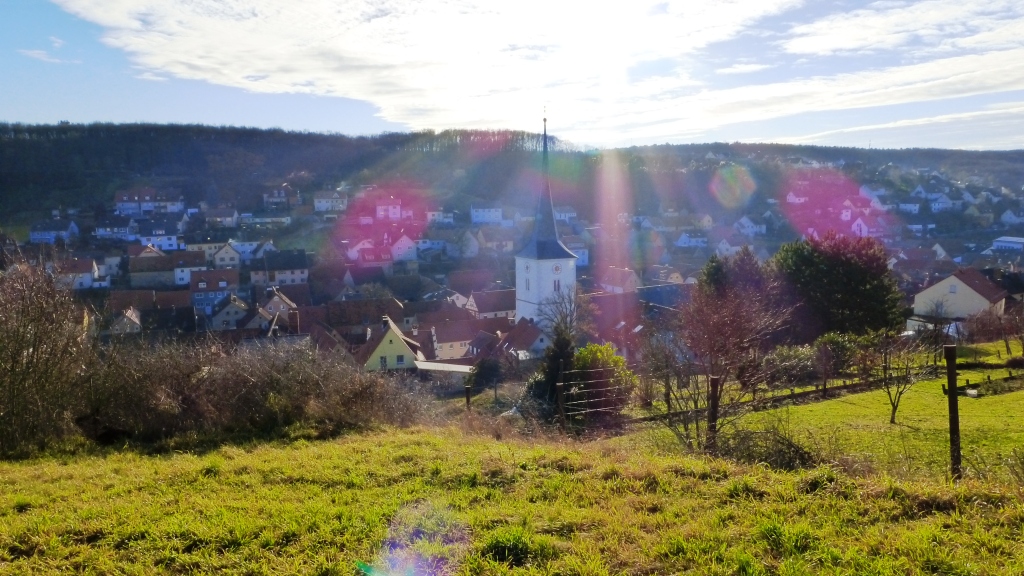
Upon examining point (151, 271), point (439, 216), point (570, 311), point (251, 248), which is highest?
point (439, 216)

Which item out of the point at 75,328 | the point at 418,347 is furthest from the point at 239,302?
the point at 75,328

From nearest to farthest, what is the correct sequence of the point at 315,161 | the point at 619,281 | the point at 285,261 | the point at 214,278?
the point at 619,281 → the point at 214,278 → the point at 285,261 → the point at 315,161

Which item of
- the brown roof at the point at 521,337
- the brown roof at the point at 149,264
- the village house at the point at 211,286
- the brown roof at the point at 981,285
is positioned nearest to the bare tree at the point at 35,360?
the brown roof at the point at 521,337

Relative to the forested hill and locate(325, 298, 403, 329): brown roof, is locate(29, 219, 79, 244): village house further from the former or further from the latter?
locate(325, 298, 403, 329): brown roof

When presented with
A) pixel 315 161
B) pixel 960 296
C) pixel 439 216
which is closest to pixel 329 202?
pixel 439 216

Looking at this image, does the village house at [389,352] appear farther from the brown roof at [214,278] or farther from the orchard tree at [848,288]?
the brown roof at [214,278]

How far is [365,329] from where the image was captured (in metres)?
35.9

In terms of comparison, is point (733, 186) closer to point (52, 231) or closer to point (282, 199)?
point (282, 199)

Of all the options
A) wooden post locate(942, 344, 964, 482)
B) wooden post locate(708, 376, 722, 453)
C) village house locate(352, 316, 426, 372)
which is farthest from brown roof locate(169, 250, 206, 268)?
wooden post locate(942, 344, 964, 482)

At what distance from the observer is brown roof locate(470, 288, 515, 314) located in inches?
1682

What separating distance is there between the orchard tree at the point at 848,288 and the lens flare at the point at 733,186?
78.5 m

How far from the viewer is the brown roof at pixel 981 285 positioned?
106ft

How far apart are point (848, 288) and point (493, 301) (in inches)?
951

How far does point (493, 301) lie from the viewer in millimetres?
43219
